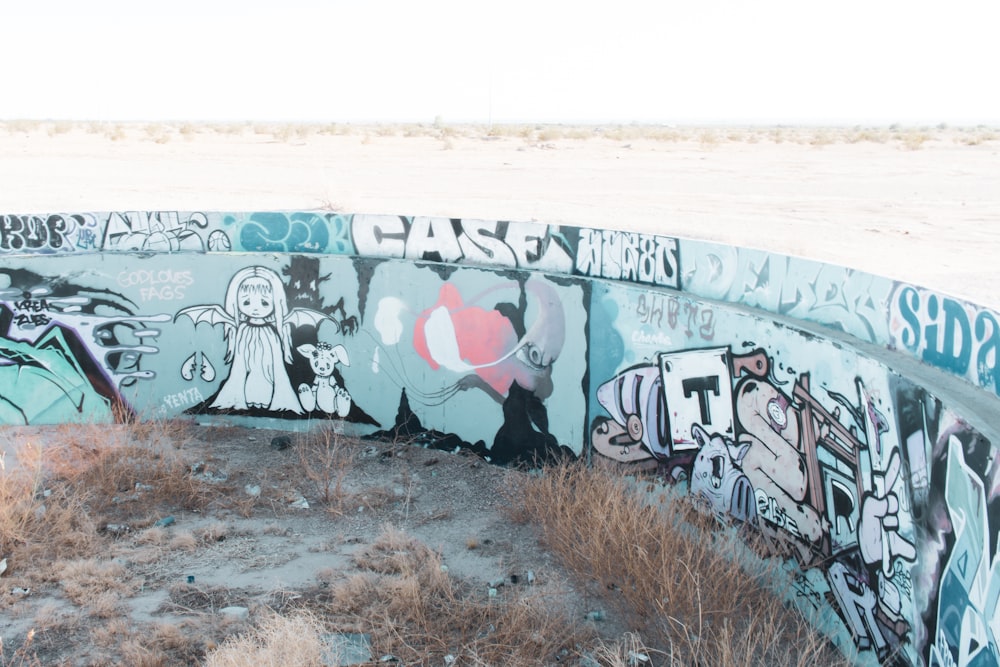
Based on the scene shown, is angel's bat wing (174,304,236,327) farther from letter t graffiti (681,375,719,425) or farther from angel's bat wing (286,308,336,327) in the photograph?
letter t graffiti (681,375,719,425)

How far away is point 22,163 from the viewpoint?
29.4 m

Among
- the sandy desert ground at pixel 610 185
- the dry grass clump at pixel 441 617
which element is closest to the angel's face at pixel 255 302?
the dry grass clump at pixel 441 617

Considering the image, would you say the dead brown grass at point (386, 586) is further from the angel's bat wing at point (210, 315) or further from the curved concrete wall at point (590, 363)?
the angel's bat wing at point (210, 315)

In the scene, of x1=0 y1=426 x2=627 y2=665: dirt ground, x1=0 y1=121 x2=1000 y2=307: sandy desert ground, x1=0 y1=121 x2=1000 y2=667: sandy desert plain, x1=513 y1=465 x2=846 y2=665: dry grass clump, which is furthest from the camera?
x1=0 y1=121 x2=1000 y2=307: sandy desert ground

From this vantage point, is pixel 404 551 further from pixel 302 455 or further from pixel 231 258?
→ pixel 231 258

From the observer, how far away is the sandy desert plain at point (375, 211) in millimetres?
6883

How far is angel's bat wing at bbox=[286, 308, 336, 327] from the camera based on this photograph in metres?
10.4

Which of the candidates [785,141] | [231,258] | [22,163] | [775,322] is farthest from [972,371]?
[785,141]

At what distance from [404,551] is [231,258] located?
457cm

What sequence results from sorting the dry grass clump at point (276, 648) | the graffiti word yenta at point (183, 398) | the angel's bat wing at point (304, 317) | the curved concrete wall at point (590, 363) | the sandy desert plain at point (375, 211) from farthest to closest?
the graffiti word yenta at point (183, 398), the angel's bat wing at point (304, 317), the sandy desert plain at point (375, 211), the dry grass clump at point (276, 648), the curved concrete wall at point (590, 363)

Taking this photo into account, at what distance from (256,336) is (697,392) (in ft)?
18.0

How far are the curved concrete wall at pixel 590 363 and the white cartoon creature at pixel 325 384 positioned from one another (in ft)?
0.10

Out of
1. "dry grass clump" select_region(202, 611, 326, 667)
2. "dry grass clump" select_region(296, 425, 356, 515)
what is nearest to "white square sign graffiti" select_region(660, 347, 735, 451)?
"dry grass clump" select_region(296, 425, 356, 515)

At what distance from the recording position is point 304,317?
34.3 ft
